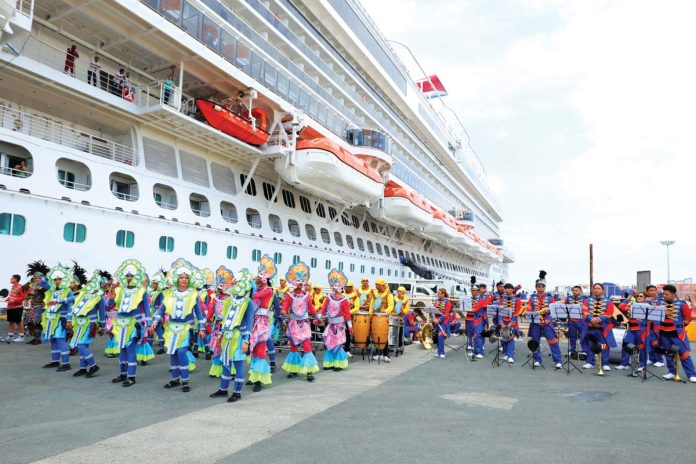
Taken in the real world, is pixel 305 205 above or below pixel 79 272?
above

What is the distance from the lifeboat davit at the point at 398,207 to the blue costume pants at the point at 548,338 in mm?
18342

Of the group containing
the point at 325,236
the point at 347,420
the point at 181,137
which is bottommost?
the point at 347,420

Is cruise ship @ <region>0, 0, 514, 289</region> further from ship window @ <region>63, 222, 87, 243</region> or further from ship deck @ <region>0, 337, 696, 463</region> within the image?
ship deck @ <region>0, 337, 696, 463</region>

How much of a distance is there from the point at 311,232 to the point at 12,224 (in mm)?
14530

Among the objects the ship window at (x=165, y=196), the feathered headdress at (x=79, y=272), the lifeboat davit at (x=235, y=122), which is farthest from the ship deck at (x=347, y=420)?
the lifeboat davit at (x=235, y=122)

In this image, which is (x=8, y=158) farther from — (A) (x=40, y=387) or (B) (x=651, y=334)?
(B) (x=651, y=334)

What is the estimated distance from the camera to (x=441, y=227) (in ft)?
119

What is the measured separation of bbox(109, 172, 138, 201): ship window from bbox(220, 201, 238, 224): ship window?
4049mm

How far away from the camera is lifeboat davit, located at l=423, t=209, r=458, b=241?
35188 mm

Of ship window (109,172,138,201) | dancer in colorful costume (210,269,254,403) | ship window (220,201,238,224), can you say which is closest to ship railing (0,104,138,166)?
ship window (109,172,138,201)

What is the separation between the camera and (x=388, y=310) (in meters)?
11.0

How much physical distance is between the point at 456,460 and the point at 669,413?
4262 millimetres

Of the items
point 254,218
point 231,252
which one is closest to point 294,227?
point 254,218

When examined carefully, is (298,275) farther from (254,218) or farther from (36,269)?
(254,218)
